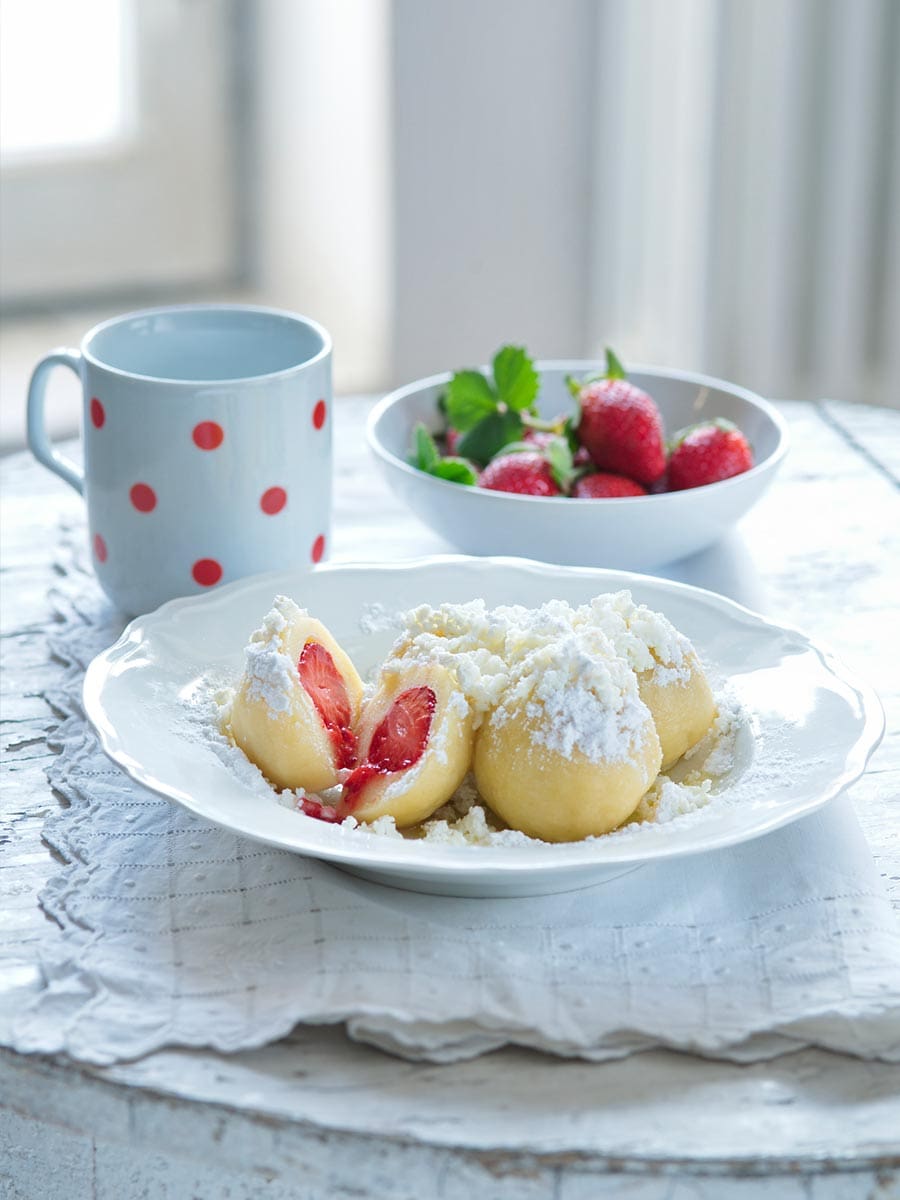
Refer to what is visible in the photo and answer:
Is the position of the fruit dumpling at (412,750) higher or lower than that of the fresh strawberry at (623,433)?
lower

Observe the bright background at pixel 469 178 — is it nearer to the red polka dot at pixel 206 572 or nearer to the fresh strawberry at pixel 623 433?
the fresh strawberry at pixel 623 433

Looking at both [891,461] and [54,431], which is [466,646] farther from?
[54,431]

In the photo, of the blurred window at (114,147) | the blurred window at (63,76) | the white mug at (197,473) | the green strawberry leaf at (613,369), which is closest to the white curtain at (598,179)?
the blurred window at (114,147)

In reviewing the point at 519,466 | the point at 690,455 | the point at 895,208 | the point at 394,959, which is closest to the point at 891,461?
the point at 690,455

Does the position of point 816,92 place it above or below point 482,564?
above

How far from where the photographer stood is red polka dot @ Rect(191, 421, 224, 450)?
3.17 feet

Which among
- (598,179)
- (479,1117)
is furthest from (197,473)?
(598,179)

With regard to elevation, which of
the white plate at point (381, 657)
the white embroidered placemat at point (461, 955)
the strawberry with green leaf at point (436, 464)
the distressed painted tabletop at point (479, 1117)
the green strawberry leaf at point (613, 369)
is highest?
the green strawberry leaf at point (613, 369)

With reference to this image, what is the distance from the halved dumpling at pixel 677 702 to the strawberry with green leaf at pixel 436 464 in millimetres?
345

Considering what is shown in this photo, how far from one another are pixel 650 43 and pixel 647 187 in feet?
0.81

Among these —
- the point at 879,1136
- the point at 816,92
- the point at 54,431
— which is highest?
the point at 816,92

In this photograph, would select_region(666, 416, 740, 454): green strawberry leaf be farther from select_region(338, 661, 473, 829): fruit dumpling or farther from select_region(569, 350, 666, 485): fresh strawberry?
select_region(338, 661, 473, 829): fruit dumpling

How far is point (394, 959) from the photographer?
668 millimetres

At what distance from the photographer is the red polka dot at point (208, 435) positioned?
3.17ft
